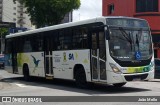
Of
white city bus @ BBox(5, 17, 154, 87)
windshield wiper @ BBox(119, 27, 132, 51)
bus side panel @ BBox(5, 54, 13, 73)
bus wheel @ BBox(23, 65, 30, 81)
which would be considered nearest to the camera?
white city bus @ BBox(5, 17, 154, 87)

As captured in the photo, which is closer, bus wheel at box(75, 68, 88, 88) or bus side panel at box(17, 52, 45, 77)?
bus wheel at box(75, 68, 88, 88)

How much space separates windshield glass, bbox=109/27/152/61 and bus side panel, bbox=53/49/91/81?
158 cm

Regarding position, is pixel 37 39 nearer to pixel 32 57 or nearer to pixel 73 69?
pixel 32 57

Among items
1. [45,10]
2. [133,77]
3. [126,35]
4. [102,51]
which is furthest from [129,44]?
[45,10]

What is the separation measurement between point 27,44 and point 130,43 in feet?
30.0

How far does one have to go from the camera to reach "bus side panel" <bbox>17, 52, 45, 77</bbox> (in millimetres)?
21758

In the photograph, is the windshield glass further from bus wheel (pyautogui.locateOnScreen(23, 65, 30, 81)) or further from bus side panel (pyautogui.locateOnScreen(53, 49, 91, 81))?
bus wheel (pyautogui.locateOnScreen(23, 65, 30, 81))

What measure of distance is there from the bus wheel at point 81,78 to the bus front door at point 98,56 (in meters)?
1.05

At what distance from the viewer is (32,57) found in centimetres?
2294

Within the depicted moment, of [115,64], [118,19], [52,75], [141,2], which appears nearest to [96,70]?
[115,64]

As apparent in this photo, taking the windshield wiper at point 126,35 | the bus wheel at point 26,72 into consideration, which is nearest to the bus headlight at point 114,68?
the windshield wiper at point 126,35

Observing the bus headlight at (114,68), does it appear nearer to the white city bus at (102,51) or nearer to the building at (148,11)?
the white city bus at (102,51)

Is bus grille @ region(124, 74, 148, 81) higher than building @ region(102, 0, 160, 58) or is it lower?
lower

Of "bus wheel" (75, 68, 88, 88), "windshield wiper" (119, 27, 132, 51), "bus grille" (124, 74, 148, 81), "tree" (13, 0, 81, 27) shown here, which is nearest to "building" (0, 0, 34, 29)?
"tree" (13, 0, 81, 27)
